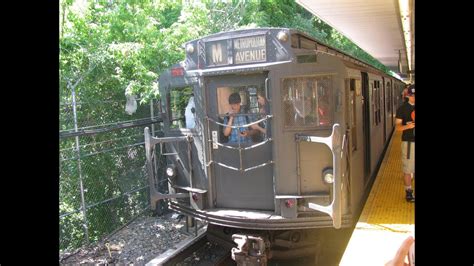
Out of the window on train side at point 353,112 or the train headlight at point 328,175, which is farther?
the window on train side at point 353,112

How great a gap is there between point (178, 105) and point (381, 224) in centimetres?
351

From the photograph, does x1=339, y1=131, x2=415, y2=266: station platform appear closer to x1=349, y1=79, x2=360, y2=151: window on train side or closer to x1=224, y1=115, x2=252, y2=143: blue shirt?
x1=349, y1=79, x2=360, y2=151: window on train side

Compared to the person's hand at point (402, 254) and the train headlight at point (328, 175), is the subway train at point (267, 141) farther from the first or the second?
the person's hand at point (402, 254)

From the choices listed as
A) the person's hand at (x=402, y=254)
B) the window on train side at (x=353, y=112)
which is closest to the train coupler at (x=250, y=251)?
the window on train side at (x=353, y=112)

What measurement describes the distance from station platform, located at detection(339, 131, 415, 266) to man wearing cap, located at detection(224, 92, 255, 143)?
72.2 inches

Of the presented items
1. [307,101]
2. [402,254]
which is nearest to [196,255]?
[307,101]

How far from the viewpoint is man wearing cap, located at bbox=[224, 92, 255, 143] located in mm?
6320

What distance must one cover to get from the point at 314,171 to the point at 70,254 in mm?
4913

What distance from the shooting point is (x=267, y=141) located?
6117 millimetres

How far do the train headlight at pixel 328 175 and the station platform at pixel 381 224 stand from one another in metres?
0.59

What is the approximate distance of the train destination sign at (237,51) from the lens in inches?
241

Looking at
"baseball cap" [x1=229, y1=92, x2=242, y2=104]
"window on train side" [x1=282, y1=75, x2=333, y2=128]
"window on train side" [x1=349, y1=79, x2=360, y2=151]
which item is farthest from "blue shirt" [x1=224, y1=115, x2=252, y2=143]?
"window on train side" [x1=349, y1=79, x2=360, y2=151]
